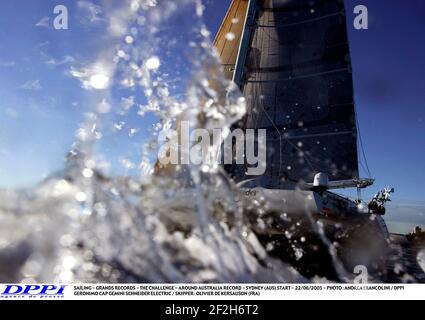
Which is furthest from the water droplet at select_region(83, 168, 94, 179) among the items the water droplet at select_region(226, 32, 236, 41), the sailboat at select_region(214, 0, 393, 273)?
the water droplet at select_region(226, 32, 236, 41)

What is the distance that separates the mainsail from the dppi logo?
17.7ft

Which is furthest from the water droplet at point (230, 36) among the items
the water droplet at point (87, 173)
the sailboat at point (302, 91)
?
the water droplet at point (87, 173)

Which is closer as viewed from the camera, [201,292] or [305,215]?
[201,292]

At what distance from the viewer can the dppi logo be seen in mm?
1692

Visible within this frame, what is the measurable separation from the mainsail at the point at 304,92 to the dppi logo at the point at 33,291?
17.7 ft

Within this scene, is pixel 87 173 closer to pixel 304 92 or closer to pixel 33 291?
pixel 33 291

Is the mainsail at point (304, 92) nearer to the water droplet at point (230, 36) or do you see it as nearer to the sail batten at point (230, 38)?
the sail batten at point (230, 38)

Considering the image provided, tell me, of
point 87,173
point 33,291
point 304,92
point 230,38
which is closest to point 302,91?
point 304,92

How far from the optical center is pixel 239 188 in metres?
4.65

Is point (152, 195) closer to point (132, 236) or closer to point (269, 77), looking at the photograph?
point (132, 236)

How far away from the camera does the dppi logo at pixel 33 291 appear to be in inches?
66.6

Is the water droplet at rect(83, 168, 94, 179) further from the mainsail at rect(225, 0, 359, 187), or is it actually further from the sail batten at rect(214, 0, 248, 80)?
the sail batten at rect(214, 0, 248, 80)

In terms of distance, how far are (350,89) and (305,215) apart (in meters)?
4.55
